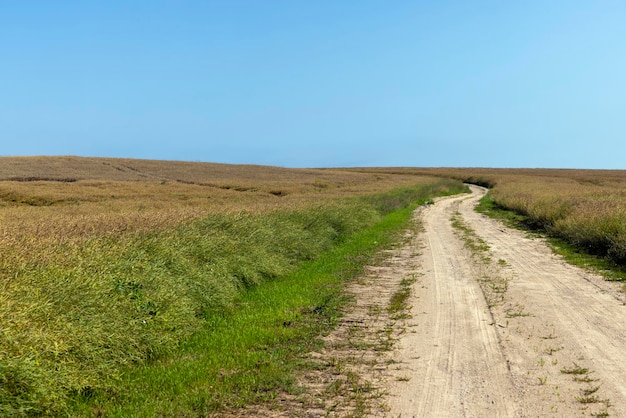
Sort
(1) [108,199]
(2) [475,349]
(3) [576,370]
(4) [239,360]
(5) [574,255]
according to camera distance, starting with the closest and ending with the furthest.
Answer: (3) [576,370]
(4) [239,360]
(2) [475,349]
(5) [574,255]
(1) [108,199]

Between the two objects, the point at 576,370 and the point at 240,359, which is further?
the point at 240,359

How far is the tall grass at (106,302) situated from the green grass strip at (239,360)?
257 mm

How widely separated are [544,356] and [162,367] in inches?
203

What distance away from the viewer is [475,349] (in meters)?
7.30

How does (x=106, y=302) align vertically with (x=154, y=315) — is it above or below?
above

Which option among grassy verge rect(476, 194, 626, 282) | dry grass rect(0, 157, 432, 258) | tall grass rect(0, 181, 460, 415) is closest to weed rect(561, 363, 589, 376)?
tall grass rect(0, 181, 460, 415)

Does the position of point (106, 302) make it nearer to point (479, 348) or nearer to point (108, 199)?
point (479, 348)

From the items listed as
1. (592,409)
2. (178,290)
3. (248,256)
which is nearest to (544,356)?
(592,409)

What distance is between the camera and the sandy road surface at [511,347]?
5492mm

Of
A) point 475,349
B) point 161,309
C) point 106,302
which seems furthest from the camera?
point 161,309

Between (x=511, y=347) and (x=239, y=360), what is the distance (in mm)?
3930

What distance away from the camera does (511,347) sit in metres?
7.37

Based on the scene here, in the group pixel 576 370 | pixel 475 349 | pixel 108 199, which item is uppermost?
pixel 108 199

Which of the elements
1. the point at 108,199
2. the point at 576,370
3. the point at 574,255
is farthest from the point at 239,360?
the point at 108,199
